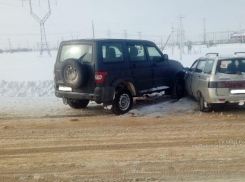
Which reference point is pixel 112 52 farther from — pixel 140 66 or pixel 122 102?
pixel 122 102

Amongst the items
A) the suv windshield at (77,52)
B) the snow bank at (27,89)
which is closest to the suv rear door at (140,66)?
the suv windshield at (77,52)

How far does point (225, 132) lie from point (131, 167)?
272 centimetres

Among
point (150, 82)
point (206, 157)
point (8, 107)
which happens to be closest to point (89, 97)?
point (150, 82)

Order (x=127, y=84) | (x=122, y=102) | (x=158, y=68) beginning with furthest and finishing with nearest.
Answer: (x=158, y=68) → (x=127, y=84) → (x=122, y=102)

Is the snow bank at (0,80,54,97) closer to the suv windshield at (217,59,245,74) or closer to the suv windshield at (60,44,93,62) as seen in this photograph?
the suv windshield at (60,44,93,62)

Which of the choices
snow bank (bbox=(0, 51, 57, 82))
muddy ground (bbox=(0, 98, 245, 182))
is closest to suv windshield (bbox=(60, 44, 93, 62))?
muddy ground (bbox=(0, 98, 245, 182))

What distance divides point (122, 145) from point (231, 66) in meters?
3.97

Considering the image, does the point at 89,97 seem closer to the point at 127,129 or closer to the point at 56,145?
the point at 127,129

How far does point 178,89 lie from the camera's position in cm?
1024

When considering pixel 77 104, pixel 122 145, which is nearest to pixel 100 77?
pixel 77 104

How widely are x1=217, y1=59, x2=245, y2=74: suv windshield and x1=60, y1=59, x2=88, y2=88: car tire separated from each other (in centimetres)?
340

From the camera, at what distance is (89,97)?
7707mm

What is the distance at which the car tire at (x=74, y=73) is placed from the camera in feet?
24.6

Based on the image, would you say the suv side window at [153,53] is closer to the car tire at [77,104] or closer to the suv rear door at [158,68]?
the suv rear door at [158,68]
